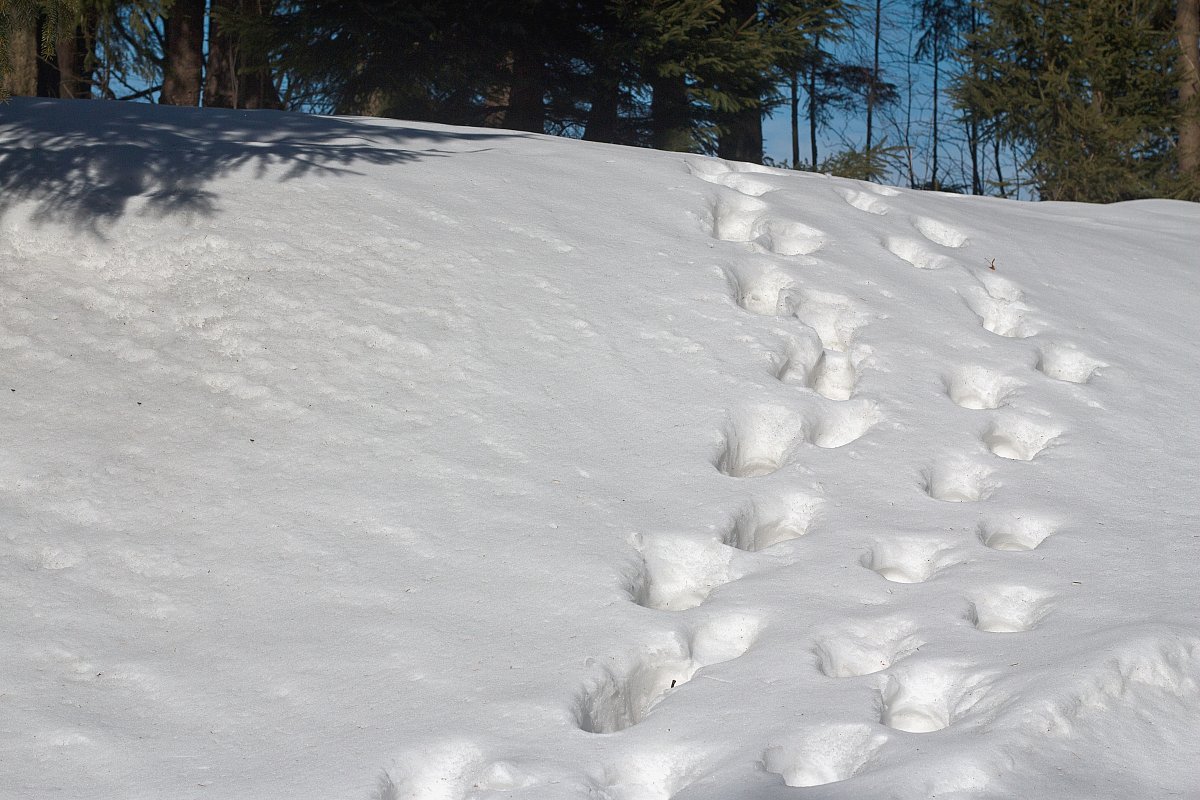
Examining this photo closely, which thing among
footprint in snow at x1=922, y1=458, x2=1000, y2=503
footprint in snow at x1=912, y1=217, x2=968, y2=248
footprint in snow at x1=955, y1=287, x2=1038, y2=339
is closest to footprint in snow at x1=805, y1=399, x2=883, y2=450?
footprint in snow at x1=922, y1=458, x2=1000, y2=503

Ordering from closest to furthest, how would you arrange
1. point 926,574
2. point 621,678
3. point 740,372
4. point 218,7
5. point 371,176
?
1. point 621,678
2. point 926,574
3. point 740,372
4. point 371,176
5. point 218,7

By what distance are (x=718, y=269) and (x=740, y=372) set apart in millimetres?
977

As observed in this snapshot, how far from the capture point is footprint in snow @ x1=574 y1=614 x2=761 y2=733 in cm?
288

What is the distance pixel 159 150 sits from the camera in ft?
18.8

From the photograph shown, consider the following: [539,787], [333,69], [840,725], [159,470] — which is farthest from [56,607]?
[333,69]

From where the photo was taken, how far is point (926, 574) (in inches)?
139

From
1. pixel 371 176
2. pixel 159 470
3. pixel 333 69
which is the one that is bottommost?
pixel 159 470

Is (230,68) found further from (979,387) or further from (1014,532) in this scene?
(1014,532)

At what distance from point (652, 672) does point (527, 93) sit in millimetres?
10532

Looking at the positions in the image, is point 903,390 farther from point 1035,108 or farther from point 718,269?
point 1035,108

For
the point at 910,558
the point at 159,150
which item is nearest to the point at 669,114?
the point at 159,150

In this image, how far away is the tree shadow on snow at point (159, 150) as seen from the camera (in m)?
5.14

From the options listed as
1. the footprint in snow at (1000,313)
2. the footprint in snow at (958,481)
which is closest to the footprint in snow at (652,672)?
the footprint in snow at (958,481)

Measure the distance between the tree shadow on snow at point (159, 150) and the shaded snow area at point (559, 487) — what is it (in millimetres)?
33
